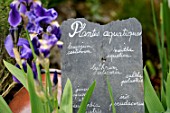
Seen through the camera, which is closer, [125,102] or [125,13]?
[125,102]

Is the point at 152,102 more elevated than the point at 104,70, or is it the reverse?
the point at 104,70

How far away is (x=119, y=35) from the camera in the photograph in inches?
63.5

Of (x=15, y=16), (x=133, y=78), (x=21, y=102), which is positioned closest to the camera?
(x=15, y=16)

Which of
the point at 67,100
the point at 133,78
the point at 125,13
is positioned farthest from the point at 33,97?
the point at 125,13

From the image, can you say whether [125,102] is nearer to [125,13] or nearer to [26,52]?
[26,52]

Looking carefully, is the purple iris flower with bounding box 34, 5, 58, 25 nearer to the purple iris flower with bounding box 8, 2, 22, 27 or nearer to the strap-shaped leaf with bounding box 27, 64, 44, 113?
the purple iris flower with bounding box 8, 2, 22, 27

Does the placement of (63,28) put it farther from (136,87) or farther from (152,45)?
(152,45)

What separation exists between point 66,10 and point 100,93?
7.85 feet

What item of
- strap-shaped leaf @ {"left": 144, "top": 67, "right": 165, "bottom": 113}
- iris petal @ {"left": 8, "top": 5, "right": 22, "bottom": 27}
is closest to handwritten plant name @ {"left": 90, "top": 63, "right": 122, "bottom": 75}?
strap-shaped leaf @ {"left": 144, "top": 67, "right": 165, "bottom": 113}

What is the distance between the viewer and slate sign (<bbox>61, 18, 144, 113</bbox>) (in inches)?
62.6

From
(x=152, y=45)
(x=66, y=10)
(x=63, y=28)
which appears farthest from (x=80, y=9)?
(x=63, y=28)

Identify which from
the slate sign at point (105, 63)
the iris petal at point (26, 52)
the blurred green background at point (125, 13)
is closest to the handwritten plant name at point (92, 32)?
the slate sign at point (105, 63)

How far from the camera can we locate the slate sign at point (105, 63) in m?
1.59

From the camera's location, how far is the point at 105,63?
1.60 metres
